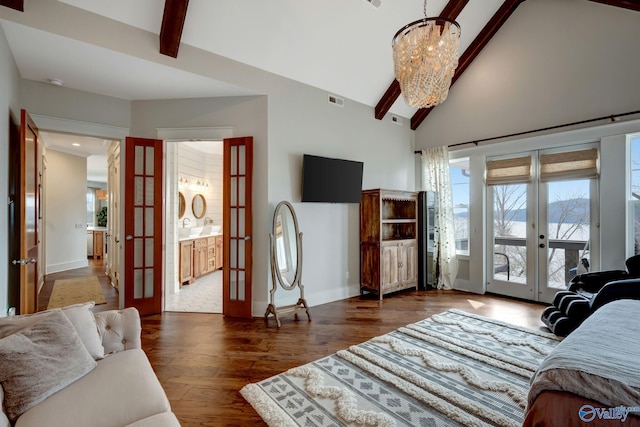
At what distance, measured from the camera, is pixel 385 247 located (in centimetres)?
484

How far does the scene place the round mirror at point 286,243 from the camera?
13.0 ft

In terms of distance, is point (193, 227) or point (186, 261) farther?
point (193, 227)

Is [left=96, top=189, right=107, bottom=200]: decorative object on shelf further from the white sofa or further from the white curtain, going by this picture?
the white curtain

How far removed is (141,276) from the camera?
4062 mm

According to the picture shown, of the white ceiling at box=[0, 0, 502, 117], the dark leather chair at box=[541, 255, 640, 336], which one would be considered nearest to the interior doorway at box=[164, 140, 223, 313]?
the white ceiling at box=[0, 0, 502, 117]

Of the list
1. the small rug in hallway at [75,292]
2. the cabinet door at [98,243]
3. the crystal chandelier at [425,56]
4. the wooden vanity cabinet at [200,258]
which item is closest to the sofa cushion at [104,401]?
the crystal chandelier at [425,56]

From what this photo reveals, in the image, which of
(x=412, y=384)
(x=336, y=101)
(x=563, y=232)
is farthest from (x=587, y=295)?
(x=336, y=101)

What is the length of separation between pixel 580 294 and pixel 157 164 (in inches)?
217

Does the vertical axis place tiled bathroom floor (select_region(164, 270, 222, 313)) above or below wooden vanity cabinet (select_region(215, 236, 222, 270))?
below

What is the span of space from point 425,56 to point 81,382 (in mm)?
3212

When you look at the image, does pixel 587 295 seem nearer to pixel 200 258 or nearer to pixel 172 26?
pixel 172 26

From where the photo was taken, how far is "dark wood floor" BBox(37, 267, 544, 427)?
2174 mm

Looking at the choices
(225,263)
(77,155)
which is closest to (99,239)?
(77,155)

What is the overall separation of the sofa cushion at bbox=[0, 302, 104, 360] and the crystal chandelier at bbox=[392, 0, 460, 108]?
2963mm
